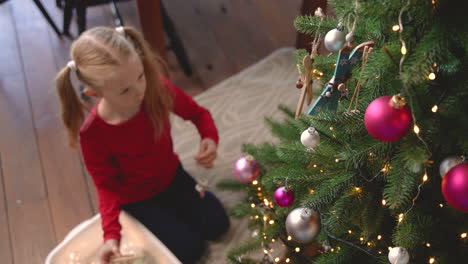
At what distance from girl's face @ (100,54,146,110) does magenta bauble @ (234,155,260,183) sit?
34cm

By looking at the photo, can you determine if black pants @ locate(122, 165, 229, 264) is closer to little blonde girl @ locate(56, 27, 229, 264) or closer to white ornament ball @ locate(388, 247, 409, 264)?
little blonde girl @ locate(56, 27, 229, 264)

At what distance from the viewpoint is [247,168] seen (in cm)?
111

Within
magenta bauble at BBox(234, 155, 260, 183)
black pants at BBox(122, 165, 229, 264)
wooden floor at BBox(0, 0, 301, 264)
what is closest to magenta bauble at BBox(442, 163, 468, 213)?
magenta bauble at BBox(234, 155, 260, 183)

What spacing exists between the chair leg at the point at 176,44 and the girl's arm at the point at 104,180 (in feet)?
2.76

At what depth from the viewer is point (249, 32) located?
6.95 feet

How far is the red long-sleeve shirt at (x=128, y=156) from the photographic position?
3.35 ft

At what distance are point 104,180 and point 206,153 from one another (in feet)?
0.94

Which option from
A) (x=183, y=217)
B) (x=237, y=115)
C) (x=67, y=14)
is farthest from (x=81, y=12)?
(x=183, y=217)

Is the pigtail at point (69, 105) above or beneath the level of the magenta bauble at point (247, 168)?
above

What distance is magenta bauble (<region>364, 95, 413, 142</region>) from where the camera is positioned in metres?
0.50

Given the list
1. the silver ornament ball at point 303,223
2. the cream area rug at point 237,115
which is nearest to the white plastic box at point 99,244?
the cream area rug at point 237,115

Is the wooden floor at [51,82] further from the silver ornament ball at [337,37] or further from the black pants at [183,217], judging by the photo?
the silver ornament ball at [337,37]

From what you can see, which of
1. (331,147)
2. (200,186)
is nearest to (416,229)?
(331,147)

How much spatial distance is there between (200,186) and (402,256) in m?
0.68
